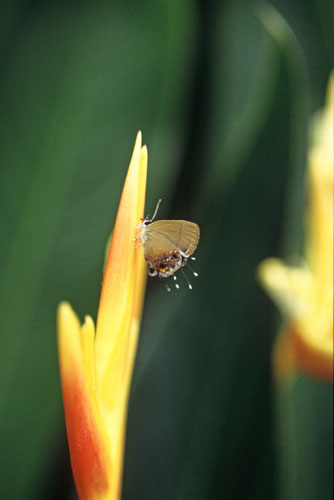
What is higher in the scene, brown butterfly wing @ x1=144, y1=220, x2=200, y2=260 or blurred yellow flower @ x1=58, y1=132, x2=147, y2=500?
brown butterfly wing @ x1=144, y1=220, x2=200, y2=260

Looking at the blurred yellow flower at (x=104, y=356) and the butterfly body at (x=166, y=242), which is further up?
the butterfly body at (x=166, y=242)

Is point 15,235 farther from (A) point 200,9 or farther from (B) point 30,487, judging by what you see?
(A) point 200,9

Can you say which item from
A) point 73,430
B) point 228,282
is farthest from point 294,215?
point 73,430
